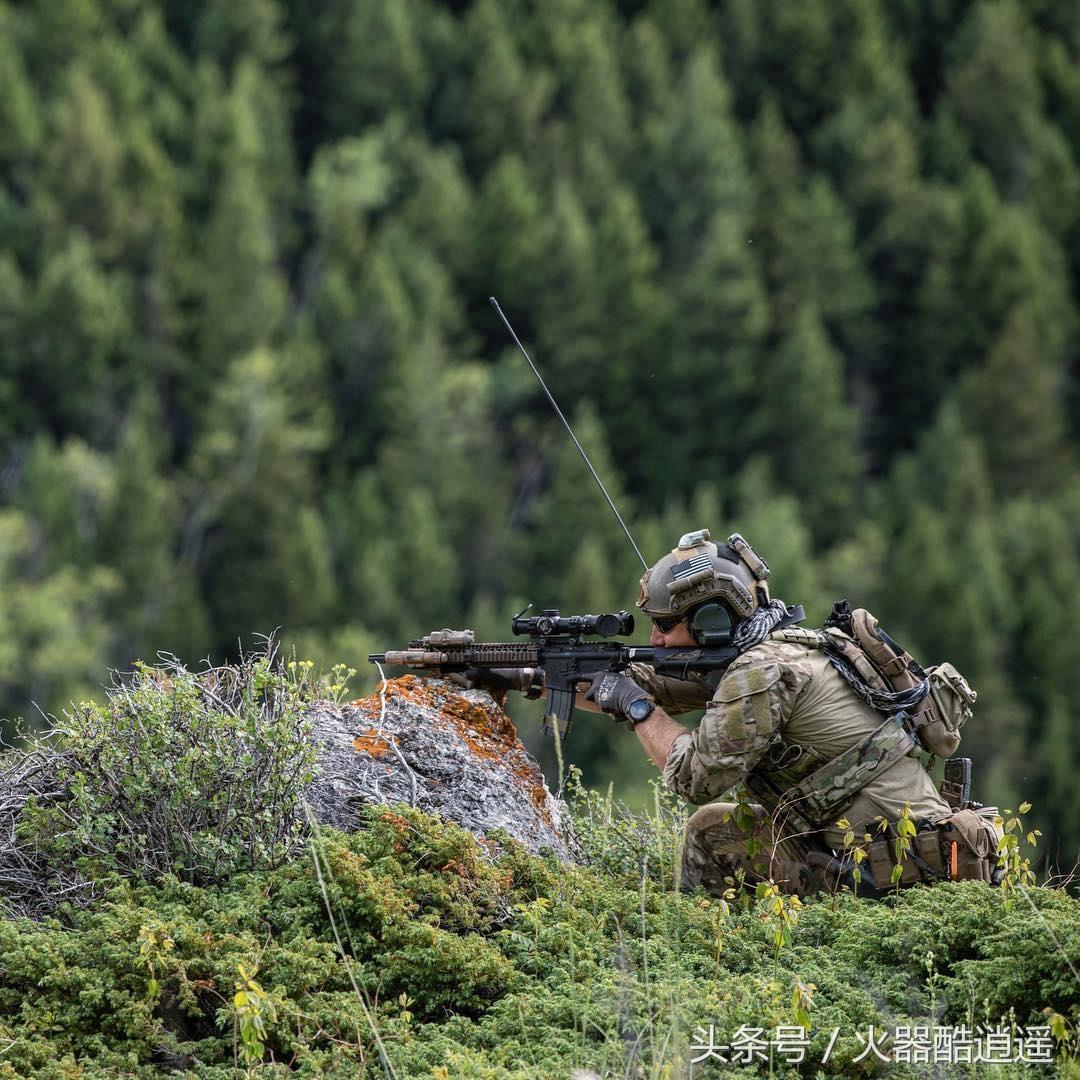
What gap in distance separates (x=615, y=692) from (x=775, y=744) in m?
0.76

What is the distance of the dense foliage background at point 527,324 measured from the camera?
66062mm

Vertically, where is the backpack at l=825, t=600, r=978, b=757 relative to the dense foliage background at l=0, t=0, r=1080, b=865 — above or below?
below

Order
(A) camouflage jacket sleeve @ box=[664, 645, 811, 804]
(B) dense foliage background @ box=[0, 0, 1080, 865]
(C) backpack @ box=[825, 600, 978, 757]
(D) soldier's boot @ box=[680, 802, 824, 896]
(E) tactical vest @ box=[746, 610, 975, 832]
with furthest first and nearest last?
(B) dense foliage background @ box=[0, 0, 1080, 865]
(D) soldier's boot @ box=[680, 802, 824, 896]
(C) backpack @ box=[825, 600, 978, 757]
(E) tactical vest @ box=[746, 610, 975, 832]
(A) camouflage jacket sleeve @ box=[664, 645, 811, 804]

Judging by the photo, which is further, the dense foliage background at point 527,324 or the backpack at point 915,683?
the dense foliage background at point 527,324

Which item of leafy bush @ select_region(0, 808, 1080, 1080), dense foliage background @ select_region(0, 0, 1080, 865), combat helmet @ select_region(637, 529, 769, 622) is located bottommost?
leafy bush @ select_region(0, 808, 1080, 1080)

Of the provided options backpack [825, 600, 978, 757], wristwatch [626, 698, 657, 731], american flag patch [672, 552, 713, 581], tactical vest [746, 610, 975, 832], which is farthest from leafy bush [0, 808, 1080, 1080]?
american flag patch [672, 552, 713, 581]

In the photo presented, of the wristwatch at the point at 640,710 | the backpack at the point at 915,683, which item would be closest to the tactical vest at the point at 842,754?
the backpack at the point at 915,683

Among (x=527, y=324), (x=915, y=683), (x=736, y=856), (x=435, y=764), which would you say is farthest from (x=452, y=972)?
(x=527, y=324)

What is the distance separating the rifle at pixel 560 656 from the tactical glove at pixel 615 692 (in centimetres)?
7

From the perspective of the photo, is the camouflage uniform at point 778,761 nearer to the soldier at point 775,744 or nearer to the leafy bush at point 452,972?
the soldier at point 775,744

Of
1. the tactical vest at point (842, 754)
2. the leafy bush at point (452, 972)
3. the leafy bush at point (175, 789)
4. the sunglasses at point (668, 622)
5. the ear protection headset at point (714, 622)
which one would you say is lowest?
the leafy bush at point (452, 972)

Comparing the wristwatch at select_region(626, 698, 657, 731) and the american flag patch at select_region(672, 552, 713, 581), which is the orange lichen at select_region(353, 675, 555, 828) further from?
the american flag patch at select_region(672, 552, 713, 581)

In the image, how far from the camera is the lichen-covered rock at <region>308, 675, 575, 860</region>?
852 centimetres

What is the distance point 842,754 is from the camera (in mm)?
8453
